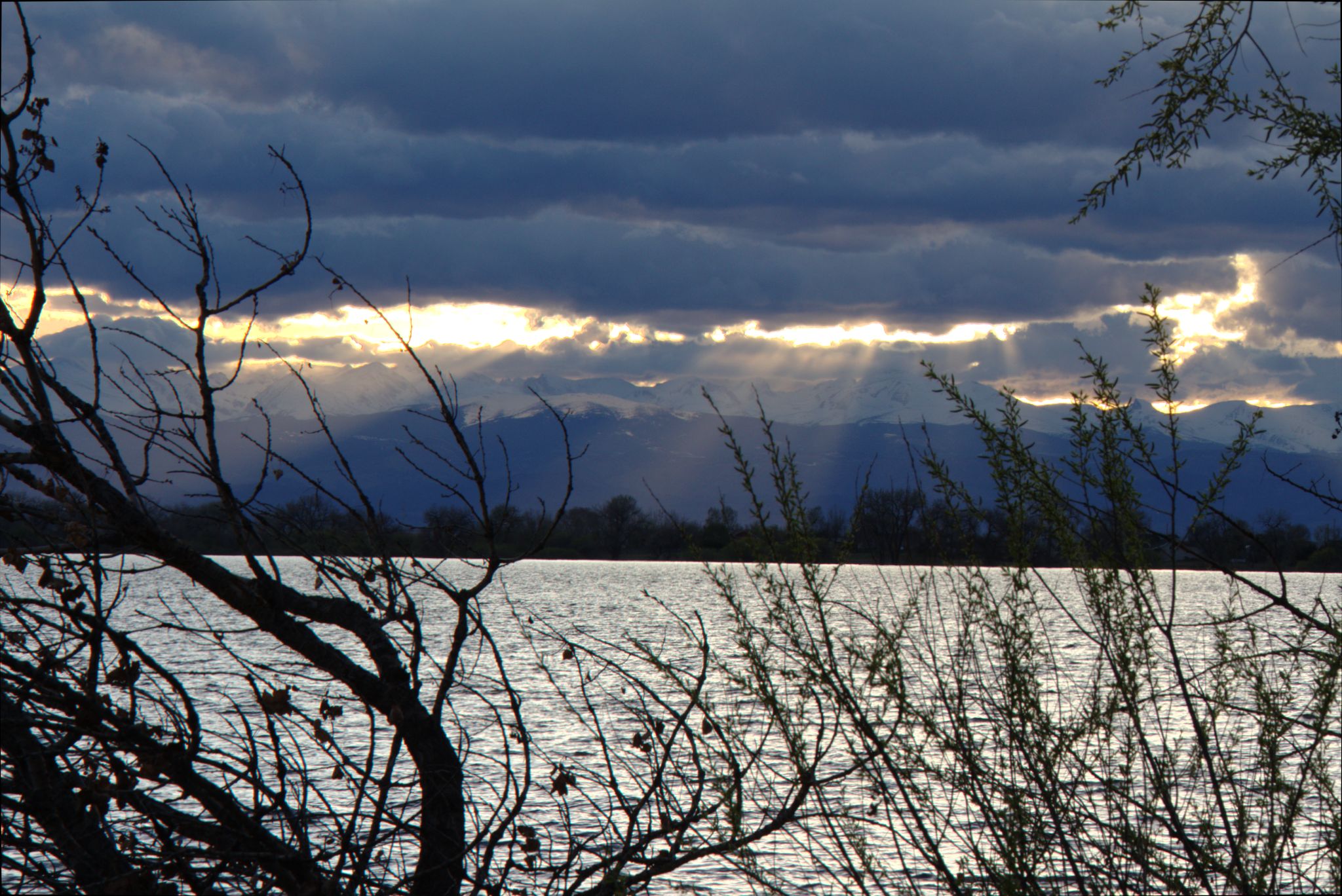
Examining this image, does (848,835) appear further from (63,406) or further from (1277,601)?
(63,406)

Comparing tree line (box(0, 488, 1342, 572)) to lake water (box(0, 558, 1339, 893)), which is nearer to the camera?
tree line (box(0, 488, 1342, 572))

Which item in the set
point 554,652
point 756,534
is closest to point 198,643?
point 756,534

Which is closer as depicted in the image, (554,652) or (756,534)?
(756,534)

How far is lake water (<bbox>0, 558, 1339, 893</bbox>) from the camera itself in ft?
16.8

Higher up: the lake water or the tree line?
the tree line

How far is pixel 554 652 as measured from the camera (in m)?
36.8

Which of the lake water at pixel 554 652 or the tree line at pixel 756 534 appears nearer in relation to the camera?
the tree line at pixel 756 534

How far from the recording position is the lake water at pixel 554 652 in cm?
511

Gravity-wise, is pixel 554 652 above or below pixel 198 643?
below

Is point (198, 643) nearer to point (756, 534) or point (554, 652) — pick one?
point (756, 534)

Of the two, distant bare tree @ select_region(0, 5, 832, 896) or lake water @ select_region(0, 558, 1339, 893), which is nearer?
distant bare tree @ select_region(0, 5, 832, 896)

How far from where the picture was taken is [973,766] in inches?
167

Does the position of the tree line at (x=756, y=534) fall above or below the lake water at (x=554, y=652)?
above

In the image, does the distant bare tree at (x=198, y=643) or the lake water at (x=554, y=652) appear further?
the lake water at (x=554, y=652)
